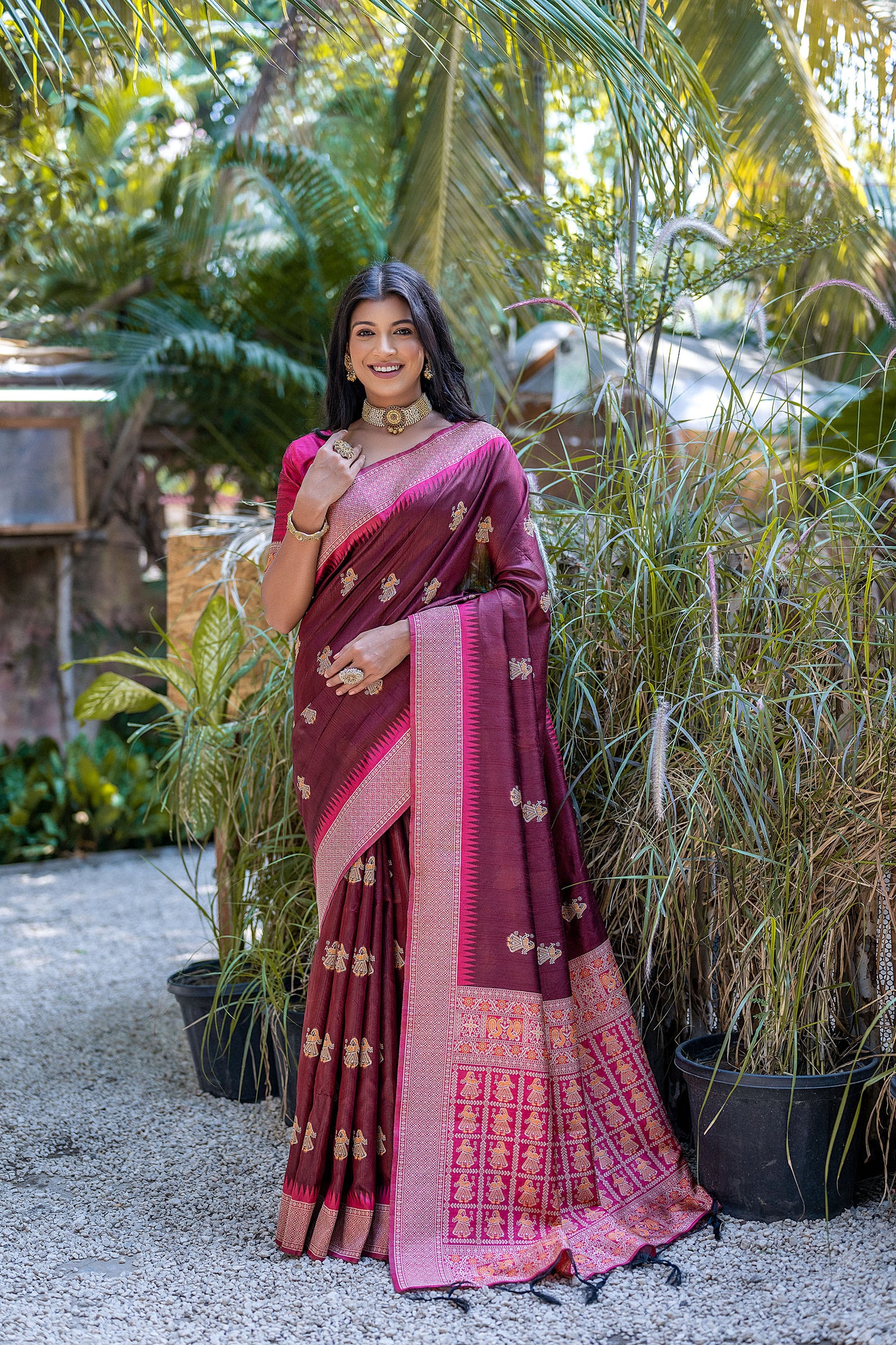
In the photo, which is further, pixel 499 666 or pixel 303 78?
pixel 303 78

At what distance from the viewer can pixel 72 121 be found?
439 centimetres

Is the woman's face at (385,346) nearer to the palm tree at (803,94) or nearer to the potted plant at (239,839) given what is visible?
the potted plant at (239,839)

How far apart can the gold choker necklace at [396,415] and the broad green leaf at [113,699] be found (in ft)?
4.38

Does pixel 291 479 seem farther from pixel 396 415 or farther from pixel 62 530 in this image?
pixel 62 530

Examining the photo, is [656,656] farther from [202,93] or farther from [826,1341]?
[202,93]

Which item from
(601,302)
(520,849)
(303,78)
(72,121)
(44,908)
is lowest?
(44,908)

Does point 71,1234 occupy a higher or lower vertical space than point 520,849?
lower

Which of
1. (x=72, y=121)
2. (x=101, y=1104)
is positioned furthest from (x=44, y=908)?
(x=72, y=121)

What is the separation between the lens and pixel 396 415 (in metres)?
2.30

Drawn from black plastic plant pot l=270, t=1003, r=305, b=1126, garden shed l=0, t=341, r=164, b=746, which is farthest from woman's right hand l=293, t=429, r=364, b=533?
A: garden shed l=0, t=341, r=164, b=746

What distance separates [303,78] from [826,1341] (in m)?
7.02

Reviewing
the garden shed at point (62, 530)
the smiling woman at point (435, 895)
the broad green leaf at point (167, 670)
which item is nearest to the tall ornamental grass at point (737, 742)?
the smiling woman at point (435, 895)

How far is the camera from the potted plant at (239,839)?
2748 mm

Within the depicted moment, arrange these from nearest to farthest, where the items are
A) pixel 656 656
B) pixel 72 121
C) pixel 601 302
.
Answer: pixel 656 656 < pixel 601 302 < pixel 72 121
